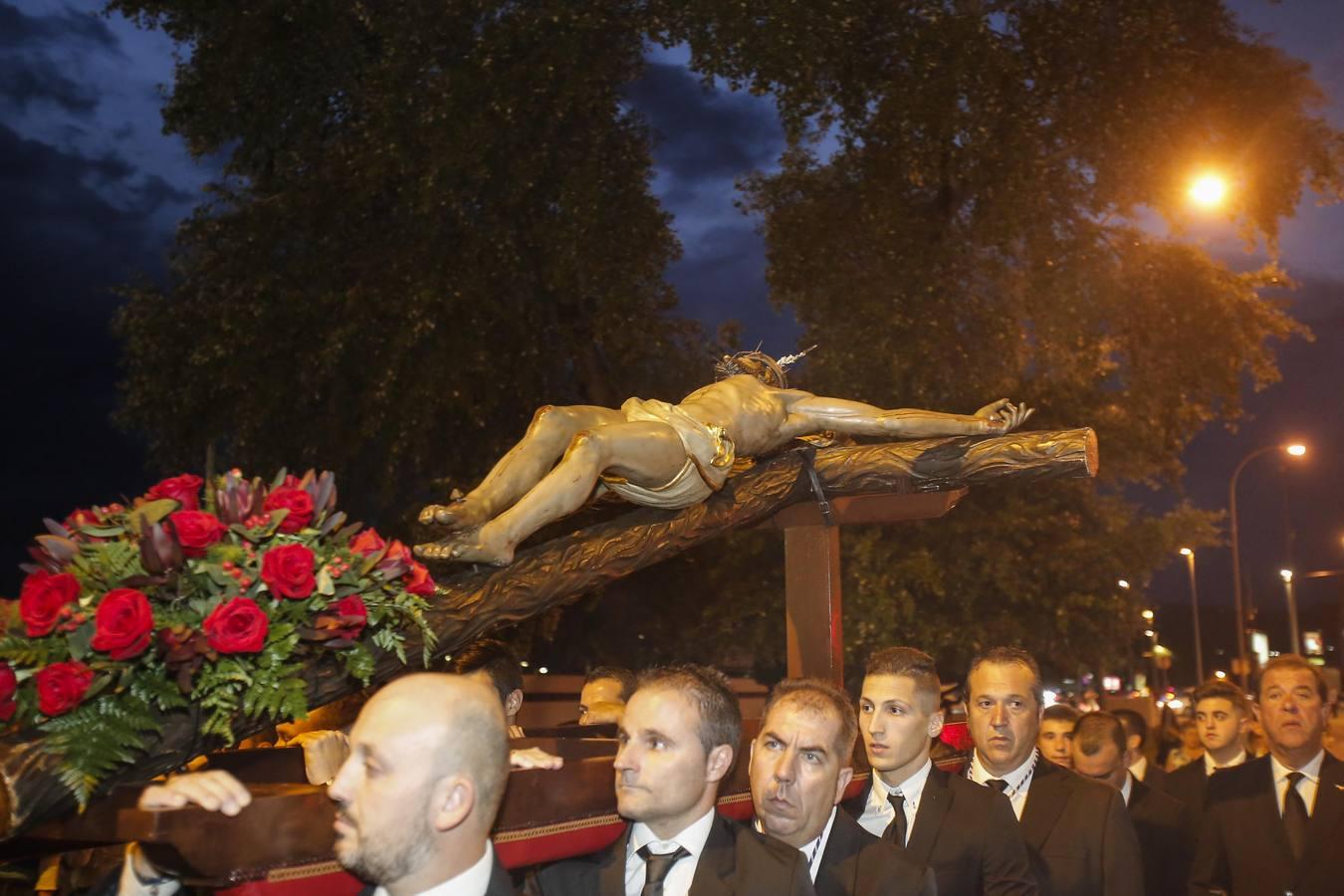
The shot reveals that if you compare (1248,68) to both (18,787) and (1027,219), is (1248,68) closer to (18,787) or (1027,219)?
(1027,219)

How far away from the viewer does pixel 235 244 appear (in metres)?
12.5

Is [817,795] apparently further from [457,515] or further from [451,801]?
[457,515]

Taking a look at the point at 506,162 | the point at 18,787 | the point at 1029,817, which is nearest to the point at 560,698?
the point at 506,162

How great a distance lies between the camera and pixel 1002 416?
6.65 m

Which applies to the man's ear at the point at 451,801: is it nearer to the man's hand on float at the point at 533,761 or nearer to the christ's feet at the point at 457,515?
the man's hand on float at the point at 533,761

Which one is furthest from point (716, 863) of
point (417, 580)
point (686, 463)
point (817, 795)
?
point (686, 463)

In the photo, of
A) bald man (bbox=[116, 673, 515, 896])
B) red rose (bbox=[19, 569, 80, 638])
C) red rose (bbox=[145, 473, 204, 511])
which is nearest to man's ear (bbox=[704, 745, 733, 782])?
bald man (bbox=[116, 673, 515, 896])

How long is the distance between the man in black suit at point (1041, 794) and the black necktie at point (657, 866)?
1.77 meters

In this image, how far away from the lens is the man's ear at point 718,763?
11.6ft

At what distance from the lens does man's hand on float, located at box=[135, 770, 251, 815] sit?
2955 millimetres

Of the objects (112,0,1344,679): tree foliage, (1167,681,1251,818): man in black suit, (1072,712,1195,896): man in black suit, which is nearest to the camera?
(1072,712,1195,896): man in black suit

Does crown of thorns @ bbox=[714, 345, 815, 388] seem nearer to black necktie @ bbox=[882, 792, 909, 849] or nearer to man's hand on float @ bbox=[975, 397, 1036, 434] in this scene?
man's hand on float @ bbox=[975, 397, 1036, 434]

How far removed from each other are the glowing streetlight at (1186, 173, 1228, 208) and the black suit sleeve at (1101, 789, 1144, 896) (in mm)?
9220

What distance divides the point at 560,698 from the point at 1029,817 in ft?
30.1
